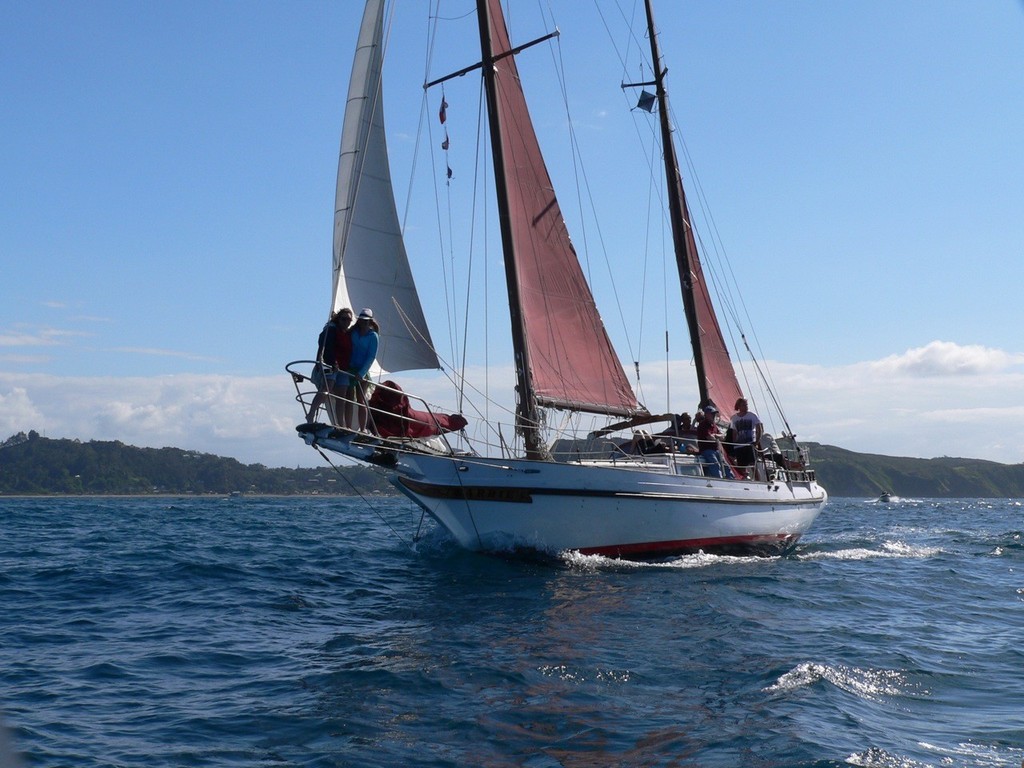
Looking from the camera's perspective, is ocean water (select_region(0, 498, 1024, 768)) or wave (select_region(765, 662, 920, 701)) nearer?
ocean water (select_region(0, 498, 1024, 768))

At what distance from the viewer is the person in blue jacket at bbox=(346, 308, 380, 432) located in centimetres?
1494

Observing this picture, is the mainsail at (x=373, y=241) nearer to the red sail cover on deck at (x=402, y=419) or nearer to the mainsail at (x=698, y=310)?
the red sail cover on deck at (x=402, y=419)

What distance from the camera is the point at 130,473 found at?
484 ft

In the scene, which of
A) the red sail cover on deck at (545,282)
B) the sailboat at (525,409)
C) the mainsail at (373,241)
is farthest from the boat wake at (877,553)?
the mainsail at (373,241)

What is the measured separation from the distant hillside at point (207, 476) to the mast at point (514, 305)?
108887mm

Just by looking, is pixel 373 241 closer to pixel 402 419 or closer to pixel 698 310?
pixel 402 419

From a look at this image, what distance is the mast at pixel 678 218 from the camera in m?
26.4

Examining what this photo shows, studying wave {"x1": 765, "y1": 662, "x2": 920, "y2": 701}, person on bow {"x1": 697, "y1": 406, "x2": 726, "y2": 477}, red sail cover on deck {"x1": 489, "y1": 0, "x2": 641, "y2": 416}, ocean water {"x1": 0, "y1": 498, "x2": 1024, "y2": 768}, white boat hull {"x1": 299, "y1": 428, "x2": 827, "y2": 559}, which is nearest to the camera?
ocean water {"x1": 0, "y1": 498, "x2": 1024, "y2": 768}

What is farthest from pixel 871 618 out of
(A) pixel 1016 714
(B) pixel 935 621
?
(A) pixel 1016 714

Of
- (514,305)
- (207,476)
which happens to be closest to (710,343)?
(514,305)

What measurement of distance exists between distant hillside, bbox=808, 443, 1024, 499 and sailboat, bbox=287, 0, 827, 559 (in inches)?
5984

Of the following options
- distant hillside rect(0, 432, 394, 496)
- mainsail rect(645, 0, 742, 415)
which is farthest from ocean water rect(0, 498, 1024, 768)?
distant hillside rect(0, 432, 394, 496)

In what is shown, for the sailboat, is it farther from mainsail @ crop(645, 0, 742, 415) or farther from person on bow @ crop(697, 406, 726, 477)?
mainsail @ crop(645, 0, 742, 415)

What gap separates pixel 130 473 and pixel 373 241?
144591mm
